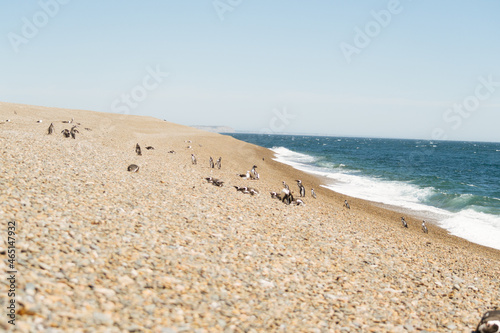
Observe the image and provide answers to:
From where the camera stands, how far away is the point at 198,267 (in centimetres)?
780

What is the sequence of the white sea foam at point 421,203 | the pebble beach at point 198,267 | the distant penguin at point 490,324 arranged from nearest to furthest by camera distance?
the pebble beach at point 198,267 → the distant penguin at point 490,324 → the white sea foam at point 421,203

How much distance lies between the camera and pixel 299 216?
579 inches

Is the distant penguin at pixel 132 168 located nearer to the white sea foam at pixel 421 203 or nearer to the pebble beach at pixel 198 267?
the pebble beach at pixel 198 267

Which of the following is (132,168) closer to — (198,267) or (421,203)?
(198,267)

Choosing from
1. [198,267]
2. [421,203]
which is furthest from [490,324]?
[421,203]

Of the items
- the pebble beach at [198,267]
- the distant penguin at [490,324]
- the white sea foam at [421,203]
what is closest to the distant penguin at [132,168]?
the pebble beach at [198,267]

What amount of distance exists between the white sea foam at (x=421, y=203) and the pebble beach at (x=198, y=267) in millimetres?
8076

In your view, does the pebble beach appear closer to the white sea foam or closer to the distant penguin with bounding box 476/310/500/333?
the distant penguin with bounding box 476/310/500/333

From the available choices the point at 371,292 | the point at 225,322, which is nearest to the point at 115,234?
the point at 225,322

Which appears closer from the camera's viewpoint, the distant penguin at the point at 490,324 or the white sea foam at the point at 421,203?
the distant penguin at the point at 490,324

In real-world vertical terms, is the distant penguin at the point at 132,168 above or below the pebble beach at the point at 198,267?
above

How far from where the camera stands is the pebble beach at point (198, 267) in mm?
5680

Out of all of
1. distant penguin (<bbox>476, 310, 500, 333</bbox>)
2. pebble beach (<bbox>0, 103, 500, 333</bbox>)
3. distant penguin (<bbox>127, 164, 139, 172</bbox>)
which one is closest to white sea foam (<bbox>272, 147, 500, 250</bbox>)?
pebble beach (<bbox>0, 103, 500, 333</bbox>)

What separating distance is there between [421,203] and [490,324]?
26054mm
